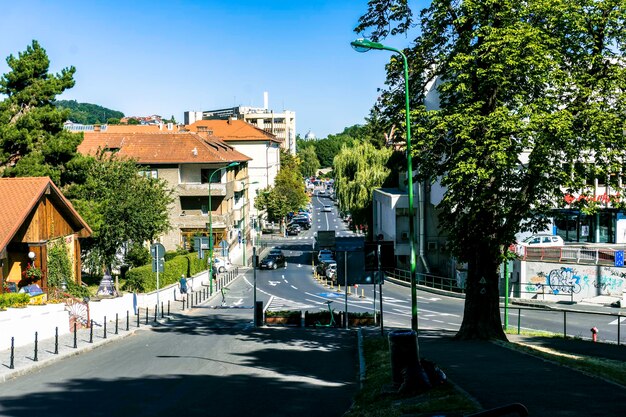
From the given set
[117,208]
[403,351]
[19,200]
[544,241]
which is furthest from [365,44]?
[544,241]

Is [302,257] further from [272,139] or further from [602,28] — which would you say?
[602,28]

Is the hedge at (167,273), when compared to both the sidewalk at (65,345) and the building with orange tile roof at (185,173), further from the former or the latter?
the building with orange tile roof at (185,173)

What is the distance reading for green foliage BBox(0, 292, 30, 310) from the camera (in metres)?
Answer: 22.8

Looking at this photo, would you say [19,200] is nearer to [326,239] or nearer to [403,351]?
[403,351]

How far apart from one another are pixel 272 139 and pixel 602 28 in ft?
315

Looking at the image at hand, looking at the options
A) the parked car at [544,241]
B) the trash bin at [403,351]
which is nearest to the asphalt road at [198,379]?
the trash bin at [403,351]

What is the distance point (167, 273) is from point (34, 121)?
1338cm

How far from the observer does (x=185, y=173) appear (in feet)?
226

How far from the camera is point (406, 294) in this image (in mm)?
51344

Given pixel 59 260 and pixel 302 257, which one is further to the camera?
pixel 302 257

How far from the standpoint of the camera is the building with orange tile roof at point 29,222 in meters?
27.4

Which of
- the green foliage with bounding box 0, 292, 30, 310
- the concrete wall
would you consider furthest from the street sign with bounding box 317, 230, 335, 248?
the green foliage with bounding box 0, 292, 30, 310

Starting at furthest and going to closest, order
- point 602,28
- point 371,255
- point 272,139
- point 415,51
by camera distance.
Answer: point 272,139, point 415,51, point 602,28, point 371,255

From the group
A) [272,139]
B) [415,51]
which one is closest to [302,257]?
[272,139]
